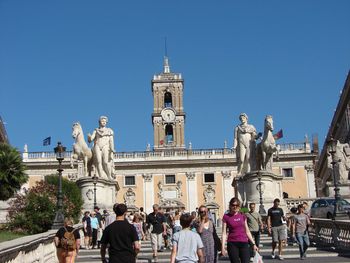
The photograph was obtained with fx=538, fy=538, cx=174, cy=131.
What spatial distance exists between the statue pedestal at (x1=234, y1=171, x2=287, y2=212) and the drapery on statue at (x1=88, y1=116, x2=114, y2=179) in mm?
5891

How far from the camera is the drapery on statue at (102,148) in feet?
79.2

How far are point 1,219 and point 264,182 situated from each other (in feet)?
47.2

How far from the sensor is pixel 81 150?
23906 millimetres

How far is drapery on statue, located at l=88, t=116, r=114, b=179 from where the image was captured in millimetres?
24125

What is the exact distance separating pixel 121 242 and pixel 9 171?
22314 millimetres

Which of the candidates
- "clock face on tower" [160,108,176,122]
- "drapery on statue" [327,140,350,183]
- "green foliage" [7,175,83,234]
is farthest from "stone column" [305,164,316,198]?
"green foliage" [7,175,83,234]

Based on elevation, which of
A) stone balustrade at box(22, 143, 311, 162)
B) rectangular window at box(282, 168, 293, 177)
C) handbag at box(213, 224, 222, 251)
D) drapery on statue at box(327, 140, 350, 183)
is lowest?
handbag at box(213, 224, 222, 251)

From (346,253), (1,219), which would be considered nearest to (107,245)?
(346,253)

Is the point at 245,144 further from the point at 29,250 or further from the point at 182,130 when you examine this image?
the point at 182,130

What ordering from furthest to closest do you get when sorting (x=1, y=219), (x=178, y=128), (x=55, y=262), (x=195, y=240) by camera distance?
1. (x=178, y=128)
2. (x=1, y=219)
3. (x=55, y=262)
4. (x=195, y=240)

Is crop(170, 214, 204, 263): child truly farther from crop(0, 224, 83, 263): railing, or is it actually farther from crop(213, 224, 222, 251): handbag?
crop(0, 224, 83, 263): railing

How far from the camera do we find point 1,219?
28672mm

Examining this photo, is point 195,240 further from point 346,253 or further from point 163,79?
point 163,79

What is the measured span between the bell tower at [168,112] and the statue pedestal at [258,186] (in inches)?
2172
